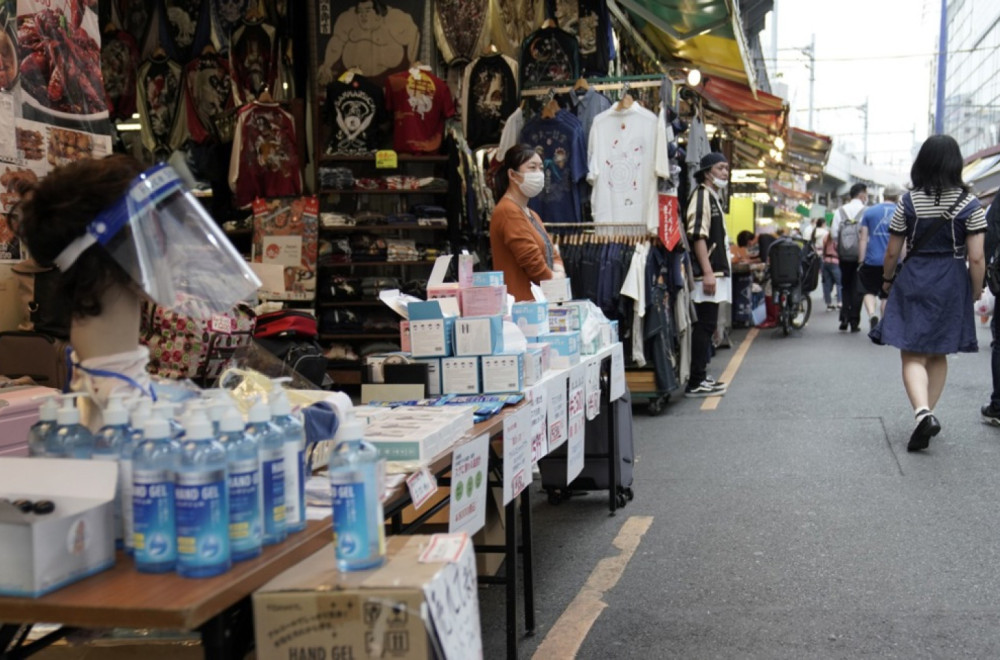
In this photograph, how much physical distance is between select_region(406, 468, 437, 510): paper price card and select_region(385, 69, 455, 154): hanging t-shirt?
24.0 ft

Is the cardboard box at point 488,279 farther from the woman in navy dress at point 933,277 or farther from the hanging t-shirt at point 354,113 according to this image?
the hanging t-shirt at point 354,113

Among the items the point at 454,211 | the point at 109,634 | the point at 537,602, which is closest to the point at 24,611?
the point at 109,634

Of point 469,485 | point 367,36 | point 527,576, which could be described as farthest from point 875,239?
point 469,485

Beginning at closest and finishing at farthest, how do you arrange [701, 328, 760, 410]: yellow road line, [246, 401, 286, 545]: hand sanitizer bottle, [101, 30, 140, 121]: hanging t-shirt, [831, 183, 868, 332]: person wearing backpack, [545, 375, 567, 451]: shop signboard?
[246, 401, 286, 545]: hand sanitizer bottle, [545, 375, 567, 451]: shop signboard, [701, 328, 760, 410]: yellow road line, [101, 30, 140, 121]: hanging t-shirt, [831, 183, 868, 332]: person wearing backpack

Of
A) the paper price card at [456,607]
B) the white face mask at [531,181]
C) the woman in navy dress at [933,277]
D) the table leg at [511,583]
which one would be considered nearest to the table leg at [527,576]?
the table leg at [511,583]

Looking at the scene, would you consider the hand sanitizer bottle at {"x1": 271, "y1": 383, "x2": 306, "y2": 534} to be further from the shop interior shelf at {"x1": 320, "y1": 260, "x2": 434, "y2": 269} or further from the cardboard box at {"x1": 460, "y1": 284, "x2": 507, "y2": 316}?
the shop interior shelf at {"x1": 320, "y1": 260, "x2": 434, "y2": 269}

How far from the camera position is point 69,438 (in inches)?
80.6

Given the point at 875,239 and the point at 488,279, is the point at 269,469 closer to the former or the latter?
the point at 488,279

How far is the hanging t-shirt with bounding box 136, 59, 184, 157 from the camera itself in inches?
392

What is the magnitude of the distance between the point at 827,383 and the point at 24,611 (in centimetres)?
894

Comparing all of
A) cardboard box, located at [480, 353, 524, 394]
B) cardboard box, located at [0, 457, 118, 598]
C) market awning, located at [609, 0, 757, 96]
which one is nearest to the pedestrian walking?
market awning, located at [609, 0, 757, 96]

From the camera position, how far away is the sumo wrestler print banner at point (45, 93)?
15.1 ft

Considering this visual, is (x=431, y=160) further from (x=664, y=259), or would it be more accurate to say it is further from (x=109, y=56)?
(x=109, y=56)

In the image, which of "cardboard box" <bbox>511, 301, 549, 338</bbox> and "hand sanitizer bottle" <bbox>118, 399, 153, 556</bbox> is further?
"cardboard box" <bbox>511, 301, 549, 338</bbox>
